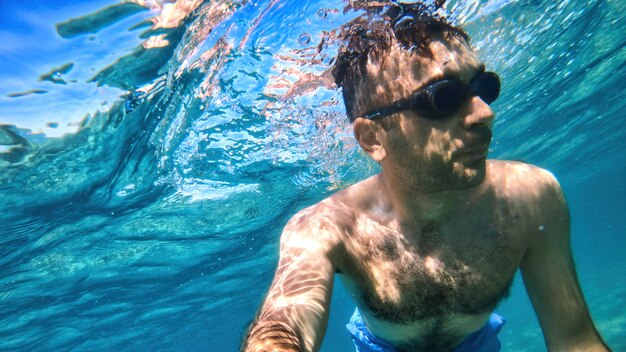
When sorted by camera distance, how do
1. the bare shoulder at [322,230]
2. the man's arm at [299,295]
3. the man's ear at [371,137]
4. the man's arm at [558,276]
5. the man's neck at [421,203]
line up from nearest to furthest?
the man's arm at [299,295] → the bare shoulder at [322,230] → the man's arm at [558,276] → the man's neck at [421,203] → the man's ear at [371,137]

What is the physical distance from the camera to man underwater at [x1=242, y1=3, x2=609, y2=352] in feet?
10.9

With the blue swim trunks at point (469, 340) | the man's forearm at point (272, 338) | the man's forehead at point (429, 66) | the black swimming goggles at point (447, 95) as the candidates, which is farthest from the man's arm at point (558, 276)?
the man's forearm at point (272, 338)

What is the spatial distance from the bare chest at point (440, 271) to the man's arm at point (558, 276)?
0.24 m

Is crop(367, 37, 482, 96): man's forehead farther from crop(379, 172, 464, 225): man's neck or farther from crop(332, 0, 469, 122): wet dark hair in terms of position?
crop(379, 172, 464, 225): man's neck

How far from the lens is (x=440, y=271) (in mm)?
3439

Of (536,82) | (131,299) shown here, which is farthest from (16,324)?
(536,82)

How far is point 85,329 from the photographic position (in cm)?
2688

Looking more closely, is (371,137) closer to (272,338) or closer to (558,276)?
(558,276)

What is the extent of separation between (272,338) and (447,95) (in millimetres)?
2483

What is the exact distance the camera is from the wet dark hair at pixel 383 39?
391 cm

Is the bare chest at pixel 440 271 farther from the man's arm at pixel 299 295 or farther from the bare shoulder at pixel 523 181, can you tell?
the man's arm at pixel 299 295

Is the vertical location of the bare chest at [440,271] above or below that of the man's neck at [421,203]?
below

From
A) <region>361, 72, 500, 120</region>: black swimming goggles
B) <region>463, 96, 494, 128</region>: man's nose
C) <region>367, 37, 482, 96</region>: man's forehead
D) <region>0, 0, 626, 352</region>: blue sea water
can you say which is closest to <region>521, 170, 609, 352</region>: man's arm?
<region>463, 96, 494, 128</region>: man's nose

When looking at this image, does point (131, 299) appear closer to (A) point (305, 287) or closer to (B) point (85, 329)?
(B) point (85, 329)
